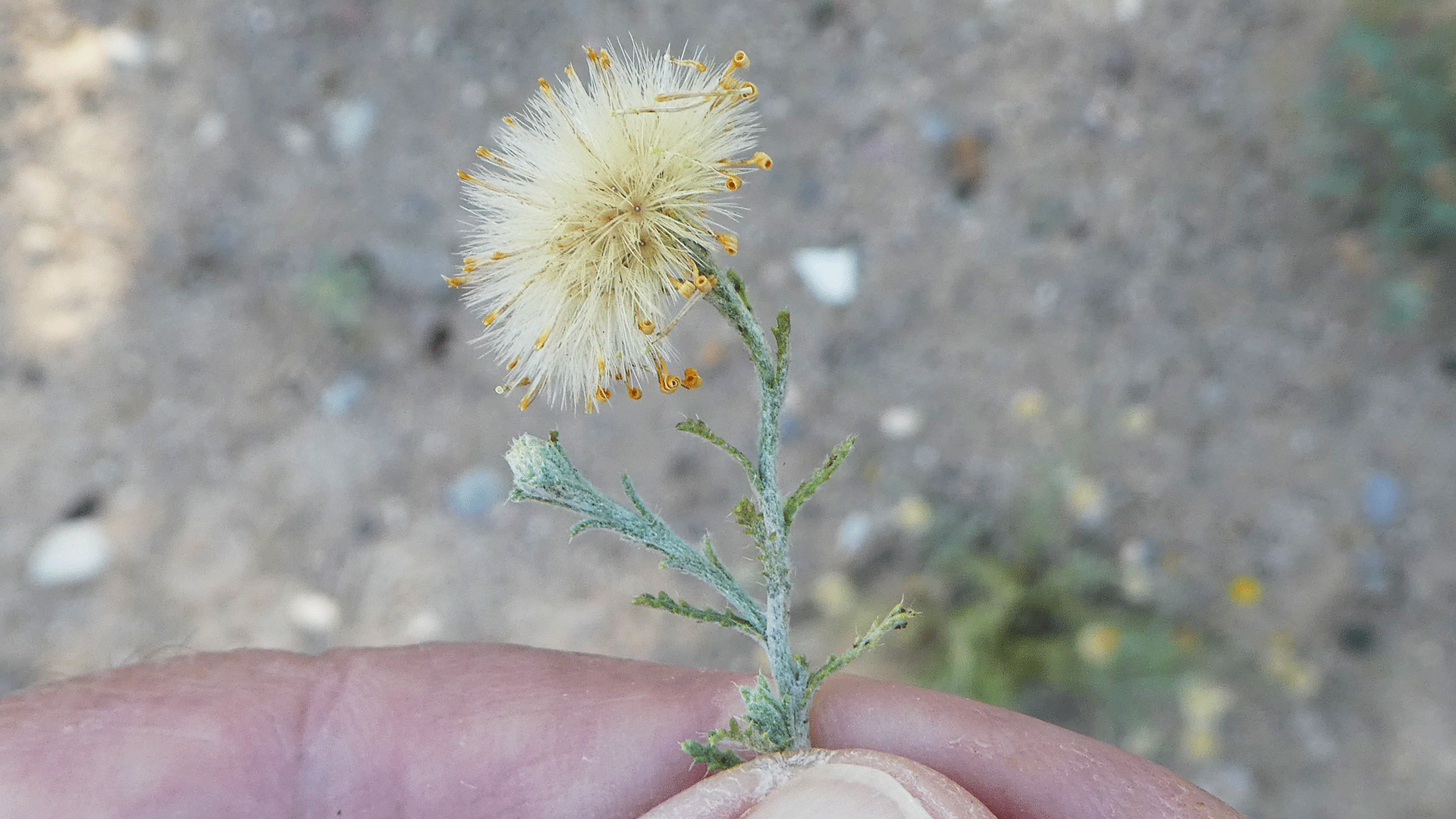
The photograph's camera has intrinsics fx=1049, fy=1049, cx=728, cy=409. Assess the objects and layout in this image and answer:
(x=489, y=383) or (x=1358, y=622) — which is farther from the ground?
(x=489, y=383)

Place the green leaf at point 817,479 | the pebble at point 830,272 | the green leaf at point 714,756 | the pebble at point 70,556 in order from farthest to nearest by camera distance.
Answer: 1. the pebble at point 830,272
2. the pebble at point 70,556
3. the green leaf at point 714,756
4. the green leaf at point 817,479

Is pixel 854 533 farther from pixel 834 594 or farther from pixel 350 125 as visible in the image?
pixel 350 125

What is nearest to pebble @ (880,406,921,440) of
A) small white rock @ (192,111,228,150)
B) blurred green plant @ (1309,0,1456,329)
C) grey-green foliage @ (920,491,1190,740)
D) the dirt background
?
the dirt background

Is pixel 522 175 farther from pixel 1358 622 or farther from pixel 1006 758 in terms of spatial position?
pixel 1358 622

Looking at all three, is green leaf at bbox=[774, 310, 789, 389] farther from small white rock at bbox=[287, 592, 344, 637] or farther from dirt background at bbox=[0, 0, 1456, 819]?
small white rock at bbox=[287, 592, 344, 637]

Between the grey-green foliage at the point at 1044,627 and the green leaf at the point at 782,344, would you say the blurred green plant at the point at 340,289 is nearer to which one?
the grey-green foliage at the point at 1044,627

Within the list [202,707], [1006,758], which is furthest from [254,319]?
[1006,758]

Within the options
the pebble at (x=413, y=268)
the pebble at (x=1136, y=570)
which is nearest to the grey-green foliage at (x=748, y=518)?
the pebble at (x=1136, y=570)
